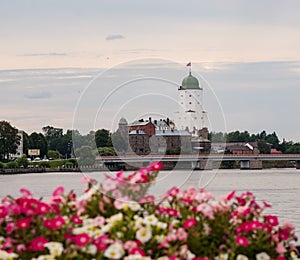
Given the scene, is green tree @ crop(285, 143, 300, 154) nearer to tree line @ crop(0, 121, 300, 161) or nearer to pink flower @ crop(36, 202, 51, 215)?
tree line @ crop(0, 121, 300, 161)

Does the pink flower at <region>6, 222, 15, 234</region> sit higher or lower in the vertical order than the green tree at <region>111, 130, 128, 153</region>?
lower

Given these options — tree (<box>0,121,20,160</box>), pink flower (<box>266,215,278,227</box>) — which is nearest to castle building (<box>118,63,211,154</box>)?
pink flower (<box>266,215,278,227</box>)

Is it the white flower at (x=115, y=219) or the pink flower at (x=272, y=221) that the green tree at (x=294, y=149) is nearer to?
the pink flower at (x=272, y=221)

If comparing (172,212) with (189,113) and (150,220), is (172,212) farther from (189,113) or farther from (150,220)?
(189,113)

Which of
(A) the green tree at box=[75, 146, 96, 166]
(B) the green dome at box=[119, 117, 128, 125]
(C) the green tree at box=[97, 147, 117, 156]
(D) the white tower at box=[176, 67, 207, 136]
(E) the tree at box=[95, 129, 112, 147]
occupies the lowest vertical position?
(A) the green tree at box=[75, 146, 96, 166]

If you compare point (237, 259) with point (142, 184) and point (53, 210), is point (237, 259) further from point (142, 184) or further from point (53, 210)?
point (53, 210)

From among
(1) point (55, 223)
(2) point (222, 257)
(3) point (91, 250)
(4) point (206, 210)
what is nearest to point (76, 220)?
(1) point (55, 223)

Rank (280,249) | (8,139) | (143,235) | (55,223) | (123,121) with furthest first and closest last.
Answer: (8,139) → (123,121) → (280,249) → (55,223) → (143,235)

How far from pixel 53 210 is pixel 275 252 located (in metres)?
1.71

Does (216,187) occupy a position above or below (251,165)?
below

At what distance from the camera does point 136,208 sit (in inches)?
247

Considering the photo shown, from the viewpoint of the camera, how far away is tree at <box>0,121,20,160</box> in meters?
120

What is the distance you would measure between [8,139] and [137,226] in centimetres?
11599

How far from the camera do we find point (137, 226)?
6.00 m
